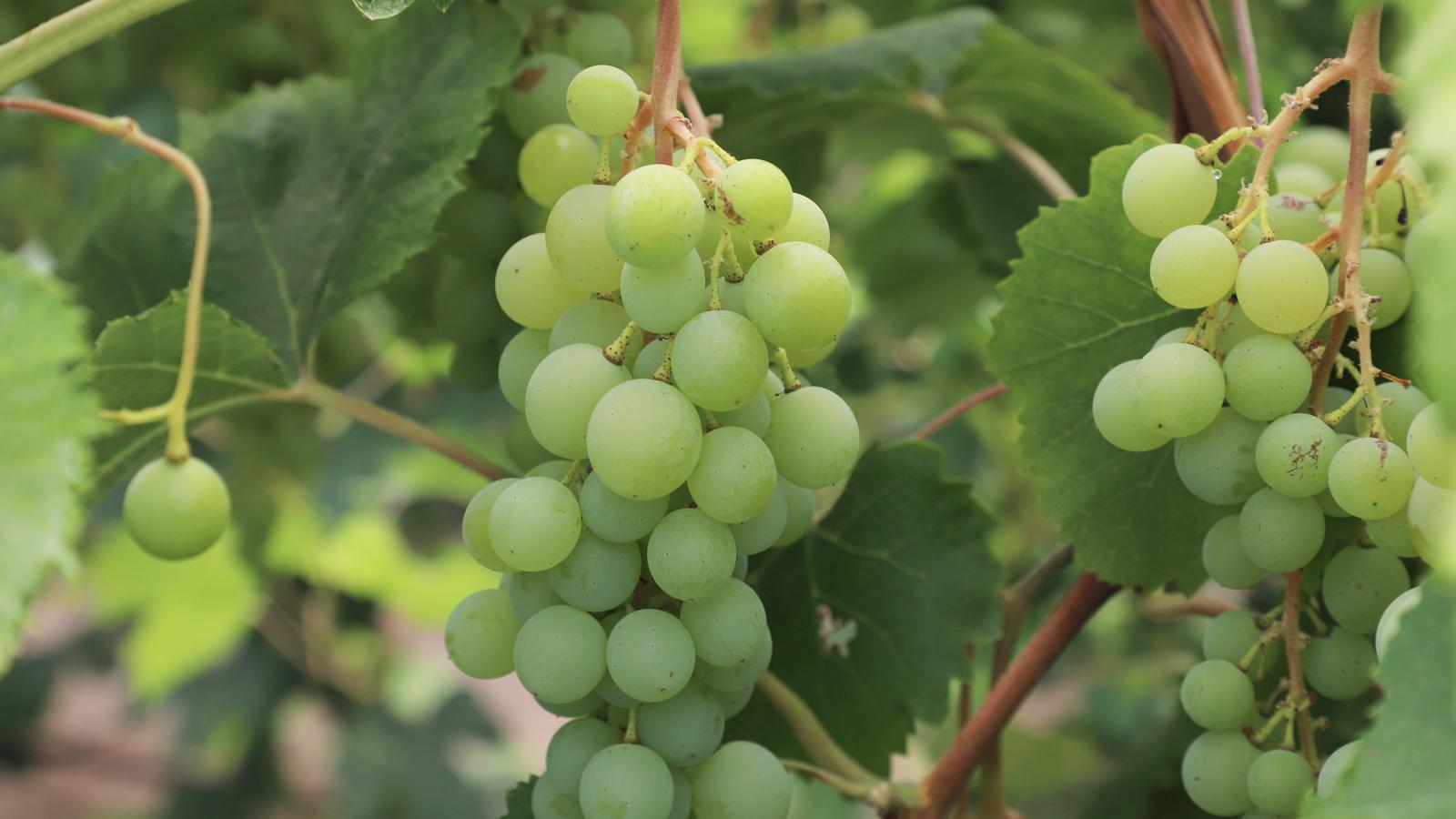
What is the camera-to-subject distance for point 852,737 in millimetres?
635

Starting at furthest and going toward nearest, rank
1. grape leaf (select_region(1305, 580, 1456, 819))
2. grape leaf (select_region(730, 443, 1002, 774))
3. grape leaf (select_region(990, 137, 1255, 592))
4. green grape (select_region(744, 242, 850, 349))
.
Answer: grape leaf (select_region(730, 443, 1002, 774)) → grape leaf (select_region(990, 137, 1255, 592)) → green grape (select_region(744, 242, 850, 349)) → grape leaf (select_region(1305, 580, 1456, 819))

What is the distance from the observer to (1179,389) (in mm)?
425

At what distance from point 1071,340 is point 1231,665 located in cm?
14

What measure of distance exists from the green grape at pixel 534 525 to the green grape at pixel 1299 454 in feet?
0.79

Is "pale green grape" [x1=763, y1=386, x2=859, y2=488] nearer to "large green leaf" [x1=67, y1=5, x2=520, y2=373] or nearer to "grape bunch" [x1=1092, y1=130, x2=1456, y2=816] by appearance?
"grape bunch" [x1=1092, y1=130, x2=1456, y2=816]

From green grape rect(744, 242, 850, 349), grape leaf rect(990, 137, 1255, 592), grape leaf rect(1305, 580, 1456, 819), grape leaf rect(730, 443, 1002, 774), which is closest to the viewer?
grape leaf rect(1305, 580, 1456, 819)

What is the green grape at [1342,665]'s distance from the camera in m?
0.46

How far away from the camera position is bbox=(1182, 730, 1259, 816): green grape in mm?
464

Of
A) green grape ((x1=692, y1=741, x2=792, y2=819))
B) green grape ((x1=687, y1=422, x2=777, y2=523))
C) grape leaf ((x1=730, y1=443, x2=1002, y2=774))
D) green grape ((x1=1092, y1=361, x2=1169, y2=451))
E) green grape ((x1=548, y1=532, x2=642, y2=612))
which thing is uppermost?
green grape ((x1=1092, y1=361, x2=1169, y2=451))

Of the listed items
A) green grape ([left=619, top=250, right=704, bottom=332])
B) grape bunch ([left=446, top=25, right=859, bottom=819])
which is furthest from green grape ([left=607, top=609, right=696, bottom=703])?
green grape ([left=619, top=250, right=704, bottom=332])

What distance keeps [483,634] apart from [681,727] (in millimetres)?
89

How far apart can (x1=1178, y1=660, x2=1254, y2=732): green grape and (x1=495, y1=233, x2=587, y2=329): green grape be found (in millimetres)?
280

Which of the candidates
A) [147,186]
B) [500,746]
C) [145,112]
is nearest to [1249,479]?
[147,186]

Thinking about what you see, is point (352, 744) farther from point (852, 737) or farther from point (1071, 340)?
point (1071, 340)
